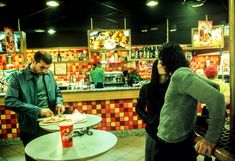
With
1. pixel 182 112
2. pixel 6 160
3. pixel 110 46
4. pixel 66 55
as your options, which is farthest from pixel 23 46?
pixel 182 112

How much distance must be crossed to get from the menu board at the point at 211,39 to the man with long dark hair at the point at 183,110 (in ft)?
19.6

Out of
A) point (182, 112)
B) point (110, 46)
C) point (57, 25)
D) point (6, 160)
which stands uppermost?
point (57, 25)

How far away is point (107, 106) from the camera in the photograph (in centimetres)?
595

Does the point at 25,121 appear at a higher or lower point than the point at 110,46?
lower

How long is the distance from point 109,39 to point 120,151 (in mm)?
3619

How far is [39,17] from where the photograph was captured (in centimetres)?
811

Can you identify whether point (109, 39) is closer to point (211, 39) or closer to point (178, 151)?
point (211, 39)

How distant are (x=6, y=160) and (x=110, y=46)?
4.23 m

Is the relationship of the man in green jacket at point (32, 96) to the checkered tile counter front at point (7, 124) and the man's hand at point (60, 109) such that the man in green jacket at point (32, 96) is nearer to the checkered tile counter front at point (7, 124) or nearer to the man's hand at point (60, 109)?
the man's hand at point (60, 109)

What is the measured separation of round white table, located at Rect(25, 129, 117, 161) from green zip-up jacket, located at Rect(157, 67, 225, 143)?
57 cm

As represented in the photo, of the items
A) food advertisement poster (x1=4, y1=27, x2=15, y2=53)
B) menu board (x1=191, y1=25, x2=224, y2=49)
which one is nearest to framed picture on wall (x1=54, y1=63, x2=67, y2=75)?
food advertisement poster (x1=4, y1=27, x2=15, y2=53)

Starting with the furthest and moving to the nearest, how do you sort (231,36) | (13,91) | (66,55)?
(66,55)
(13,91)
(231,36)

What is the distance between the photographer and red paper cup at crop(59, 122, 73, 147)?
6.66ft

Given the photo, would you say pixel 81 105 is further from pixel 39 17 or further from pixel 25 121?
pixel 39 17
